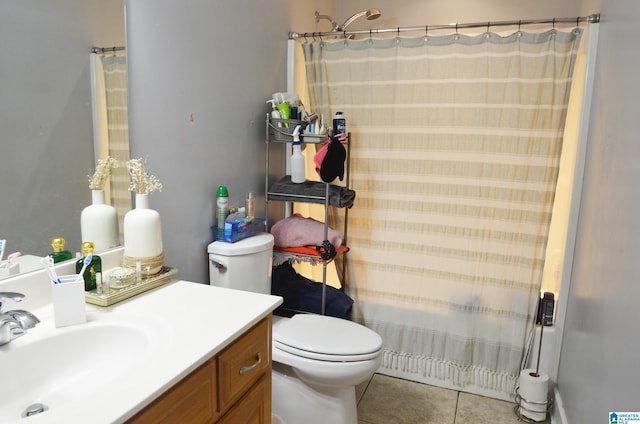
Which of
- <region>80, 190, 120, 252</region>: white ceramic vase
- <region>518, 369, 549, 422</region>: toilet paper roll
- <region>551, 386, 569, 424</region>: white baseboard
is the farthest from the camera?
<region>518, 369, 549, 422</region>: toilet paper roll

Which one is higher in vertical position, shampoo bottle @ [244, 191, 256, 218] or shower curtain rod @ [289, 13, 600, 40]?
shower curtain rod @ [289, 13, 600, 40]

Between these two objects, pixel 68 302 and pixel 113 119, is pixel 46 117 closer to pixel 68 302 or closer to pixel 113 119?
pixel 113 119

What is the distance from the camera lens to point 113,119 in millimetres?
1461

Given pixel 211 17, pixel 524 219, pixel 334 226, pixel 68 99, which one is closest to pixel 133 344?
pixel 68 99

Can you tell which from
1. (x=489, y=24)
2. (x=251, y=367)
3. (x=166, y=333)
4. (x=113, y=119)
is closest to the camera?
(x=166, y=333)

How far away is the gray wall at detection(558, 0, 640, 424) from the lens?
1374mm

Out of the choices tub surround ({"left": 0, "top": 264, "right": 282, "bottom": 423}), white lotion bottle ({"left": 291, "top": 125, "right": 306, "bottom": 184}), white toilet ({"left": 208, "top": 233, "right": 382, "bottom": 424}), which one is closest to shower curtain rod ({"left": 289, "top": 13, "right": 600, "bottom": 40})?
white lotion bottle ({"left": 291, "top": 125, "right": 306, "bottom": 184})

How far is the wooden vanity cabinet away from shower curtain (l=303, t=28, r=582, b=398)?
4.15 ft

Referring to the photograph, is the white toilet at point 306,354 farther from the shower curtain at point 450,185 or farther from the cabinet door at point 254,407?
the shower curtain at point 450,185

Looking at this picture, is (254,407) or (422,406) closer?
(254,407)

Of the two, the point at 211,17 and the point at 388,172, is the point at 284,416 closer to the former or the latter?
the point at 388,172

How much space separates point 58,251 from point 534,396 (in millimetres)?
2098

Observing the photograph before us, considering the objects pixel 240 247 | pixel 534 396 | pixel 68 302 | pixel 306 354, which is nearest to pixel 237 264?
pixel 240 247

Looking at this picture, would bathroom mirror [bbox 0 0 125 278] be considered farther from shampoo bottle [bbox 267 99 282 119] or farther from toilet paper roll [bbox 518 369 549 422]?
toilet paper roll [bbox 518 369 549 422]
